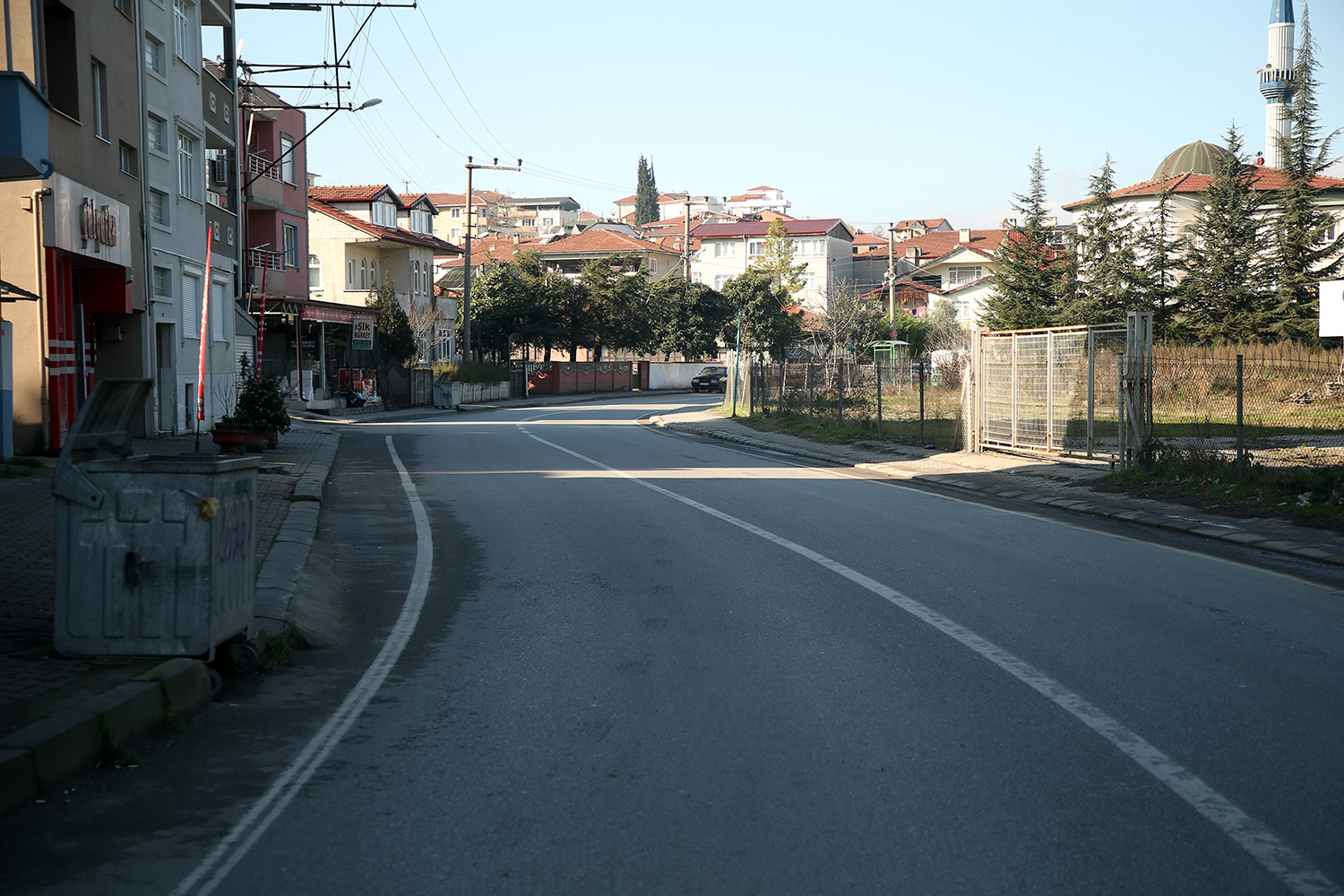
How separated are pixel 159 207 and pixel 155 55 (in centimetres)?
378

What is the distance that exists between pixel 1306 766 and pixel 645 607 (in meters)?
4.38

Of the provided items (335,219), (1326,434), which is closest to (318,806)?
(1326,434)

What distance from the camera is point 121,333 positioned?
23.9 m

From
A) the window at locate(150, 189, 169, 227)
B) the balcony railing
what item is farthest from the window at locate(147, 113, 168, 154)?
the balcony railing

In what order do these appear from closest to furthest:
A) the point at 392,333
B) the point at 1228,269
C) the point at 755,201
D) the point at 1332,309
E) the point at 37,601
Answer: the point at 37,601 < the point at 1332,309 < the point at 1228,269 < the point at 392,333 < the point at 755,201

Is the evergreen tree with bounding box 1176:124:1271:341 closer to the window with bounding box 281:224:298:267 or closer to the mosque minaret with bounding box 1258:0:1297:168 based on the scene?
the mosque minaret with bounding box 1258:0:1297:168

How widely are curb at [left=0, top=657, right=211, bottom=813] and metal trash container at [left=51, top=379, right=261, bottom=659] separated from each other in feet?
Answer: 0.83

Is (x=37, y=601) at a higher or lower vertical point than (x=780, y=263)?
lower

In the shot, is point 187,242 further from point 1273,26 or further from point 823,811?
point 1273,26

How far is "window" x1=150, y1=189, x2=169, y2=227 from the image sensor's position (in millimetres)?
26688

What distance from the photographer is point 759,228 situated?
351ft

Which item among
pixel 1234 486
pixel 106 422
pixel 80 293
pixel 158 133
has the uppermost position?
pixel 158 133

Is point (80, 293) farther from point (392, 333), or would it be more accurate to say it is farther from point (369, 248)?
point (369, 248)

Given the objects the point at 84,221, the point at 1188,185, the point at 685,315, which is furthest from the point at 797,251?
the point at 84,221
